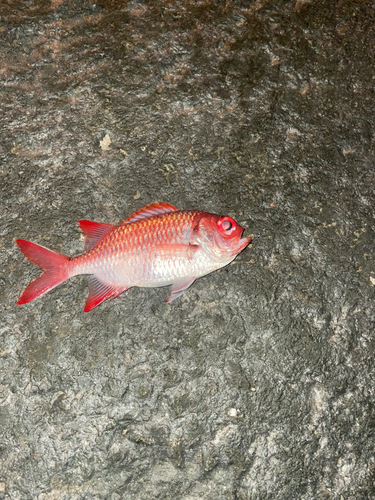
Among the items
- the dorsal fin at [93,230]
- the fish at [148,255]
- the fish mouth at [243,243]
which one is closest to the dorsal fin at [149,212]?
the fish at [148,255]

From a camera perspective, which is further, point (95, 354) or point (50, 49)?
point (50, 49)

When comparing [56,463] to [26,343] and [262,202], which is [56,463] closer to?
[26,343]

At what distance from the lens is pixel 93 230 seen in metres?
3.09

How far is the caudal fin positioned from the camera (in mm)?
2973

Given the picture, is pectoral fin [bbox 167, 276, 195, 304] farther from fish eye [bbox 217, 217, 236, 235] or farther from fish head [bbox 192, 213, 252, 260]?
fish eye [bbox 217, 217, 236, 235]

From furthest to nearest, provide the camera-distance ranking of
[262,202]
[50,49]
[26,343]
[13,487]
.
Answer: [50,49] → [262,202] → [26,343] → [13,487]

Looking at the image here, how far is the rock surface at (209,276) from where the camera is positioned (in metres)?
2.89

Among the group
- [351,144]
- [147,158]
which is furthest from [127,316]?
[351,144]

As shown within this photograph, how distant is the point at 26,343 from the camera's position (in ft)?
10.1

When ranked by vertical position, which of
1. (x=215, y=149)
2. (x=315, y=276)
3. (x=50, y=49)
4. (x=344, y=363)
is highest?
(x=50, y=49)

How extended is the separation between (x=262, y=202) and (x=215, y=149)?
0.48 metres

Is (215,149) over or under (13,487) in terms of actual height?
over

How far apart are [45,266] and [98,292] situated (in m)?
0.33

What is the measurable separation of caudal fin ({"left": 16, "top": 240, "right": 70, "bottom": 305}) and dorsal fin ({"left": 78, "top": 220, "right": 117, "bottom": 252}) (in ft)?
0.64
